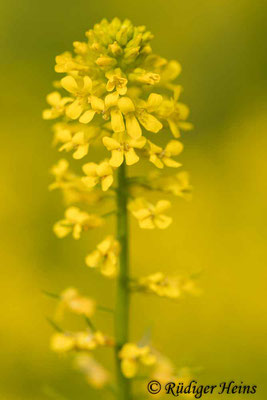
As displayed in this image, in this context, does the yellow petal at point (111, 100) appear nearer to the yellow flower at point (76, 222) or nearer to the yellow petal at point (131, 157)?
the yellow petal at point (131, 157)

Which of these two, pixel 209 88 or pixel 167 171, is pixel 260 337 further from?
pixel 209 88

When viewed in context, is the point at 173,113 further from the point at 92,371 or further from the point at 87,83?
the point at 92,371

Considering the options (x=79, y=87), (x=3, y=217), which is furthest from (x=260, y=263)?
(x=79, y=87)

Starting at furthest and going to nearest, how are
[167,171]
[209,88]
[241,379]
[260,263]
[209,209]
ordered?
[209,88] → [167,171] → [209,209] → [260,263] → [241,379]

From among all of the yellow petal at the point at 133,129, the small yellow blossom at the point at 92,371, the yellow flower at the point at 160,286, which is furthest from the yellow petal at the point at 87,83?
the small yellow blossom at the point at 92,371

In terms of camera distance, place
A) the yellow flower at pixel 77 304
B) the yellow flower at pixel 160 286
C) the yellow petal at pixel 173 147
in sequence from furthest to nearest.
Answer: the yellow flower at pixel 77 304, the yellow flower at pixel 160 286, the yellow petal at pixel 173 147

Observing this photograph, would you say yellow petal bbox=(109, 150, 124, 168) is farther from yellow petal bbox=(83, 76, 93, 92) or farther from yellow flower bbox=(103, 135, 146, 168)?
yellow petal bbox=(83, 76, 93, 92)
